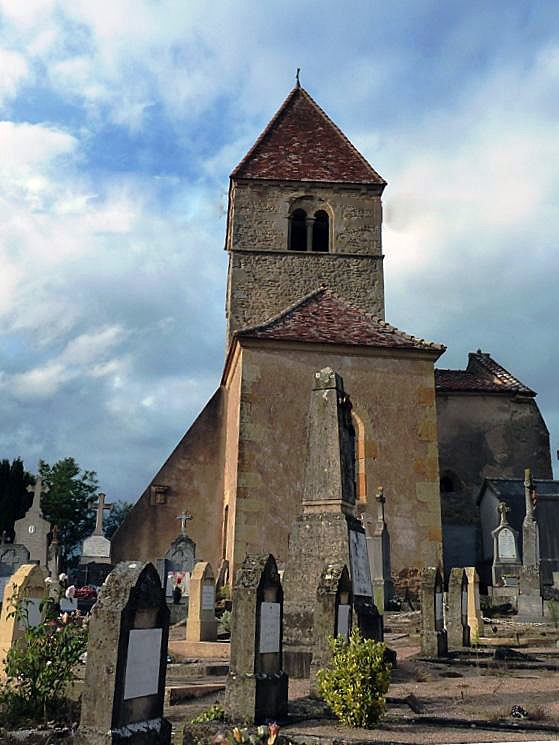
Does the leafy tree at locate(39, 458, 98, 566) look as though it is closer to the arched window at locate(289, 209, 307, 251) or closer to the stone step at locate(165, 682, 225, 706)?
the arched window at locate(289, 209, 307, 251)

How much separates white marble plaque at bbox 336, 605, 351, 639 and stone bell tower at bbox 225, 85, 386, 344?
17540mm

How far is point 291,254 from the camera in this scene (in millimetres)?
25703

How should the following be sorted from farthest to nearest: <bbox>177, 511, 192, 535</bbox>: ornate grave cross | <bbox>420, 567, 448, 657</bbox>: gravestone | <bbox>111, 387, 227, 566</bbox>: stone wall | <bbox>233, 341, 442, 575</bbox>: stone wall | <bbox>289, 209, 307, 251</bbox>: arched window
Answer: <bbox>289, 209, 307, 251</bbox>: arched window
<bbox>111, 387, 227, 566</bbox>: stone wall
<bbox>177, 511, 192, 535</bbox>: ornate grave cross
<bbox>233, 341, 442, 575</bbox>: stone wall
<bbox>420, 567, 448, 657</bbox>: gravestone

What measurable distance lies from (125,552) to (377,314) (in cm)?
1118

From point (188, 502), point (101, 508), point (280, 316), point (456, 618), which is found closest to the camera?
point (456, 618)

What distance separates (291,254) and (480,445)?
8.93 metres

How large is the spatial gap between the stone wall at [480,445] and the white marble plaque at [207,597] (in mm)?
12423

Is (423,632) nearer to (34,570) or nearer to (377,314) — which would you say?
(34,570)

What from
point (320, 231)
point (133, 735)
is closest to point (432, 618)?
point (133, 735)

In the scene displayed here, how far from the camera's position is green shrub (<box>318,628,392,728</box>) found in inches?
231

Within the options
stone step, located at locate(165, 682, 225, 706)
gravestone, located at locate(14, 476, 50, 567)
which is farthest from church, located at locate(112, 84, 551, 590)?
stone step, located at locate(165, 682, 225, 706)

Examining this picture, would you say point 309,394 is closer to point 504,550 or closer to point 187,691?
point 504,550

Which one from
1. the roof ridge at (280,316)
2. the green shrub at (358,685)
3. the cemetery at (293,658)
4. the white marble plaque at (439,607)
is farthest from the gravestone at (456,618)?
the roof ridge at (280,316)

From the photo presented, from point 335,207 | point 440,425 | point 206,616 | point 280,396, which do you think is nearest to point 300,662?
point 206,616
